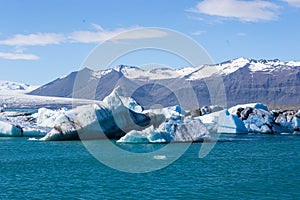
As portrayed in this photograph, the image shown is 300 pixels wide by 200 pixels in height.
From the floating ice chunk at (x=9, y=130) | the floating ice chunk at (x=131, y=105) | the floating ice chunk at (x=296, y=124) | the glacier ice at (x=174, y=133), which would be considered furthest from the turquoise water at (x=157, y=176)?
the floating ice chunk at (x=296, y=124)

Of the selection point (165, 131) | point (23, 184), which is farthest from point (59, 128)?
point (23, 184)

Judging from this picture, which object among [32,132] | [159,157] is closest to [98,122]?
[32,132]

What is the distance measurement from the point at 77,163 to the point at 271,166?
35.5ft

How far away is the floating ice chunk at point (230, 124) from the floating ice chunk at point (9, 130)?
19.8m

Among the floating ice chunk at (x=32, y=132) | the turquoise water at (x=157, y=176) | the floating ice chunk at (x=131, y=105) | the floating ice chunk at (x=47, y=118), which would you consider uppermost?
the floating ice chunk at (x=131, y=105)

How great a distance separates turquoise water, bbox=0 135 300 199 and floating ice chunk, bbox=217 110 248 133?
14.8 metres

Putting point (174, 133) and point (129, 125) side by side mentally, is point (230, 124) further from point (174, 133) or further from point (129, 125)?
point (174, 133)

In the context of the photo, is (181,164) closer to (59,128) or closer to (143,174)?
(143,174)

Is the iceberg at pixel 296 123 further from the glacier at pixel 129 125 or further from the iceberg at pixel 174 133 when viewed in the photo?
the iceberg at pixel 174 133

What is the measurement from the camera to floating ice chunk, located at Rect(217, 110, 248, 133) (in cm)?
5025

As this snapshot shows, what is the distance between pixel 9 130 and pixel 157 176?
25448 mm

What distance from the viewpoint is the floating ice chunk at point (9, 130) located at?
45594 millimetres

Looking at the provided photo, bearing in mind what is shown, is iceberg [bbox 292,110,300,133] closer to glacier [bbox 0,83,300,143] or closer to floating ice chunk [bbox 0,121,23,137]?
glacier [bbox 0,83,300,143]

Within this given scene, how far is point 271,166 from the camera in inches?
1089
